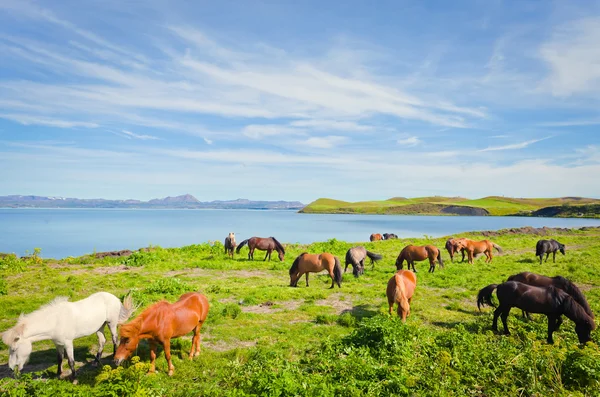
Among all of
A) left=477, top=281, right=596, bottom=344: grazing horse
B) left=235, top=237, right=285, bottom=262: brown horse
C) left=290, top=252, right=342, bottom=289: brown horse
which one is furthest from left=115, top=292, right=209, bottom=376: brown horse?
left=235, top=237, right=285, bottom=262: brown horse

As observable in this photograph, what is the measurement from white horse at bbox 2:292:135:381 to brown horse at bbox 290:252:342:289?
9.15 meters

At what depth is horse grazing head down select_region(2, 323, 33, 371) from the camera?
6367mm

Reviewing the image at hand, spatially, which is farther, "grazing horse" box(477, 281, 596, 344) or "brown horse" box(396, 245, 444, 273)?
"brown horse" box(396, 245, 444, 273)

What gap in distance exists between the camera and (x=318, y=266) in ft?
54.1

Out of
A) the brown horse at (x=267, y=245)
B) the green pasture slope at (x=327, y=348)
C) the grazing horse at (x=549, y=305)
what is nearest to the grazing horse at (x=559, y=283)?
the grazing horse at (x=549, y=305)

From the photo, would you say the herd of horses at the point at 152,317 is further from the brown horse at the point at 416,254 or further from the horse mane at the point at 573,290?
the brown horse at the point at 416,254

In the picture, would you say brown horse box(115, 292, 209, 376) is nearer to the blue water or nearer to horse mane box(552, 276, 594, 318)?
horse mane box(552, 276, 594, 318)

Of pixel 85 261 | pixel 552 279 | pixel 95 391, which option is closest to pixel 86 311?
→ pixel 95 391

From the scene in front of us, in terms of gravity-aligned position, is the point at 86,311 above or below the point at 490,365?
above

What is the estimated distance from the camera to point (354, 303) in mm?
13578

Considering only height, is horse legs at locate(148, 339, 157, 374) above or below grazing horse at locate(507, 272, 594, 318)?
below

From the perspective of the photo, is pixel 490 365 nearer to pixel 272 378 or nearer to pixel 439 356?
pixel 439 356

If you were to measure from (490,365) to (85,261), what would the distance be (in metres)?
25.3

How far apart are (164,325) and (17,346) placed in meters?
2.65
